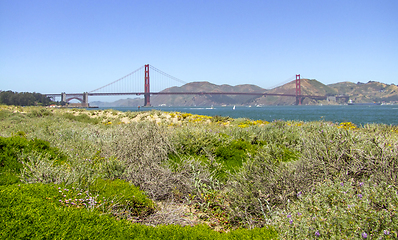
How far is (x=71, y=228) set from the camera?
2338 mm

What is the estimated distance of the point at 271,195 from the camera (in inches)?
129

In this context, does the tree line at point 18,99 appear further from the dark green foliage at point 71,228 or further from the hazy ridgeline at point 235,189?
the dark green foliage at point 71,228

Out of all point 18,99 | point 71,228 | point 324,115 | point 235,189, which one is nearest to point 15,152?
point 71,228

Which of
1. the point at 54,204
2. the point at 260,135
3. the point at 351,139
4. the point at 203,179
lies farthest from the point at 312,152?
the point at 260,135

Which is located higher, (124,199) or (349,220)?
(349,220)

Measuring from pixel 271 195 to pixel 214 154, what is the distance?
104 inches

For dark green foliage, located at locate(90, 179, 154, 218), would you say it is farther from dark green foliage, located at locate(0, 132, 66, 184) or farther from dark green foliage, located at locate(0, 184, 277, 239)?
dark green foliage, located at locate(0, 132, 66, 184)

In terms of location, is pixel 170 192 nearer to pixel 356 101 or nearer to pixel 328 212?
pixel 328 212

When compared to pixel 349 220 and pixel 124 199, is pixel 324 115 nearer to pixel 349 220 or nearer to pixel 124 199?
pixel 124 199

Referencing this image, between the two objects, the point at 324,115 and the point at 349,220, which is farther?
the point at 324,115

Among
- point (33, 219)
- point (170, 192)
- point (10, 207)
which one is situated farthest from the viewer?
point (170, 192)

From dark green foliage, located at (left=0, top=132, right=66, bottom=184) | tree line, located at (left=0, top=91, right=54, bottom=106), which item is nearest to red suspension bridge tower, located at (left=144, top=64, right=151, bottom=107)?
tree line, located at (left=0, top=91, right=54, bottom=106)

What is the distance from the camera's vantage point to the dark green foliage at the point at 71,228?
2248 mm

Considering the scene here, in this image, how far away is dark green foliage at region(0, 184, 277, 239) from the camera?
7.38 feet
